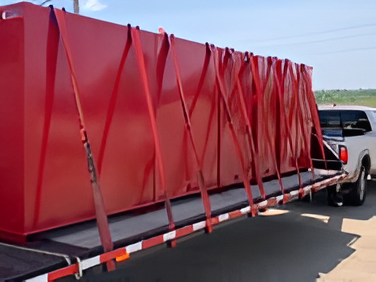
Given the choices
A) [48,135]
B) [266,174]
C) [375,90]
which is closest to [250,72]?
[266,174]

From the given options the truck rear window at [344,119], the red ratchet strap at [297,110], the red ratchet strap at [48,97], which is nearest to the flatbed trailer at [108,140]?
the red ratchet strap at [48,97]

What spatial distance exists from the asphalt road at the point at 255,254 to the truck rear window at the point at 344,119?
214cm

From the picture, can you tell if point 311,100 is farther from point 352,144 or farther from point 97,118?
A: point 97,118

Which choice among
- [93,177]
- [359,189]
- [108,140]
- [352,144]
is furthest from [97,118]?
[359,189]

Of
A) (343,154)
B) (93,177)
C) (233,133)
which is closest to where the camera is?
(93,177)

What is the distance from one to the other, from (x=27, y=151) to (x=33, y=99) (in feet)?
1.26

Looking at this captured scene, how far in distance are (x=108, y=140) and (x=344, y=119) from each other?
23.3ft

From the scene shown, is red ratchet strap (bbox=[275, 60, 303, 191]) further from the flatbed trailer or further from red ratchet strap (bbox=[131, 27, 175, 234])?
red ratchet strap (bbox=[131, 27, 175, 234])

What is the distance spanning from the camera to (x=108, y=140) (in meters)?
3.92

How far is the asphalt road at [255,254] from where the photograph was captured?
5102mm

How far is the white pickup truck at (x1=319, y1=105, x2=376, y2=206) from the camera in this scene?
7965 mm

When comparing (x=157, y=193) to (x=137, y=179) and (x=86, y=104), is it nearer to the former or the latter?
(x=137, y=179)

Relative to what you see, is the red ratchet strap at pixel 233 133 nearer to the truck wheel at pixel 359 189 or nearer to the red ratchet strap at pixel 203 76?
the red ratchet strap at pixel 203 76

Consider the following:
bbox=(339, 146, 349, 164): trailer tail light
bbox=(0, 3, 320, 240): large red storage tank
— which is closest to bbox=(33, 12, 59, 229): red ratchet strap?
bbox=(0, 3, 320, 240): large red storage tank
